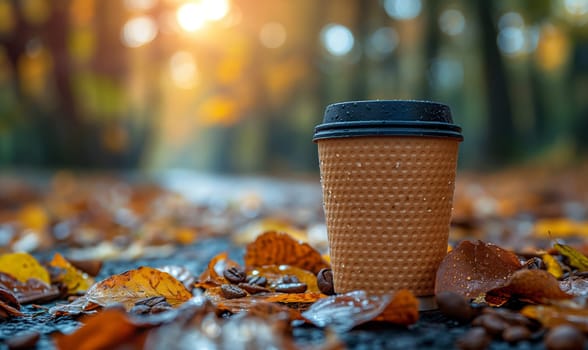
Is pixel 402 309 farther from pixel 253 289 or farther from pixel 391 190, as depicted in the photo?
pixel 253 289

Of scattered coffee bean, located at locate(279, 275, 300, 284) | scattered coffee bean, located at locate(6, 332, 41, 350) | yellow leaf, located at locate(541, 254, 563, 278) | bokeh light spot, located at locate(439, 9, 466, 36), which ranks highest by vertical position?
bokeh light spot, located at locate(439, 9, 466, 36)

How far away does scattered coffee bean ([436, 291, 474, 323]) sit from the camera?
1.70m

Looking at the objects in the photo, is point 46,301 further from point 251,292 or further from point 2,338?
point 251,292

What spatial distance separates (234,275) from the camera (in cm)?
215

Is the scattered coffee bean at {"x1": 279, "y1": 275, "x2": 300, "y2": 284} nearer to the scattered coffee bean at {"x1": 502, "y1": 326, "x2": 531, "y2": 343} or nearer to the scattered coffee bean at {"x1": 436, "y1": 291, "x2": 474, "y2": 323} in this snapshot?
the scattered coffee bean at {"x1": 436, "y1": 291, "x2": 474, "y2": 323}

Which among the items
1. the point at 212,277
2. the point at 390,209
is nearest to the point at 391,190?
the point at 390,209

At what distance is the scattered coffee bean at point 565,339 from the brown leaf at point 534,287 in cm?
23

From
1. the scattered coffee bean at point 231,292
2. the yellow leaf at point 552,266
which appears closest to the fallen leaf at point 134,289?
the scattered coffee bean at point 231,292

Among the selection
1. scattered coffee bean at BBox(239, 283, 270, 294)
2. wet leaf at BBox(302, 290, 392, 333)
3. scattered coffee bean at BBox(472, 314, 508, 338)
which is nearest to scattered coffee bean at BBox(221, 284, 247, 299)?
scattered coffee bean at BBox(239, 283, 270, 294)

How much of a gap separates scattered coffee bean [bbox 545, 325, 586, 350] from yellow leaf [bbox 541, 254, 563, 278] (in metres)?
0.69

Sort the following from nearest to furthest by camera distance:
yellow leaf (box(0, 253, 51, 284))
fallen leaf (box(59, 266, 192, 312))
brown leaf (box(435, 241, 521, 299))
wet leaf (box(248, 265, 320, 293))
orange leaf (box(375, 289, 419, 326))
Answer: orange leaf (box(375, 289, 419, 326))
brown leaf (box(435, 241, 521, 299))
fallen leaf (box(59, 266, 192, 312))
wet leaf (box(248, 265, 320, 293))
yellow leaf (box(0, 253, 51, 284))

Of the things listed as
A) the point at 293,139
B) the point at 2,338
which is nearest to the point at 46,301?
the point at 2,338

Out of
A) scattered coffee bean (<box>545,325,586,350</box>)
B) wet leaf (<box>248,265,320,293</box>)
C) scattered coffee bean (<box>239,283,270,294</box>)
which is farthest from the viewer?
wet leaf (<box>248,265,320,293</box>)

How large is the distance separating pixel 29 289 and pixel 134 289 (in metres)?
0.52
